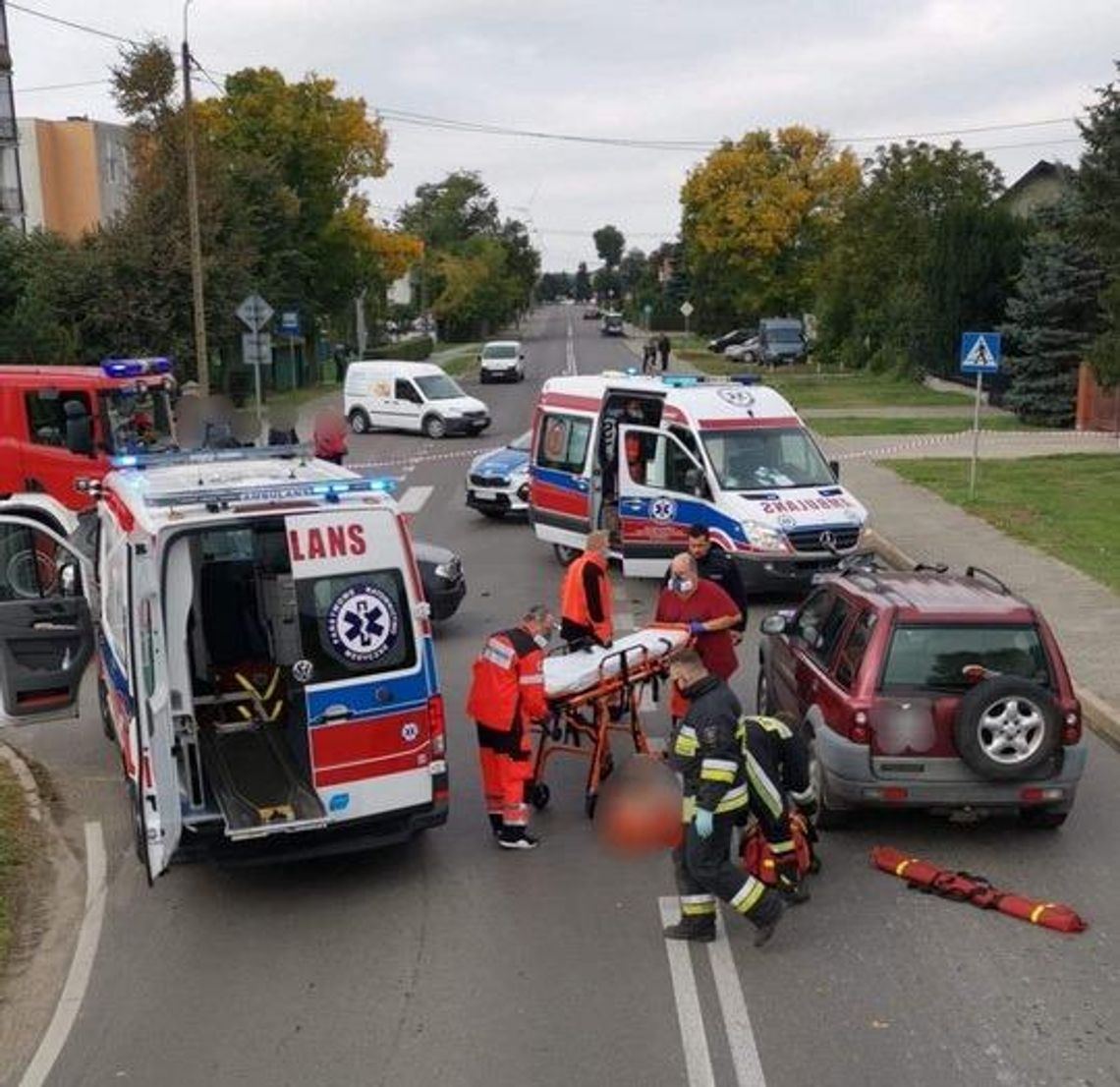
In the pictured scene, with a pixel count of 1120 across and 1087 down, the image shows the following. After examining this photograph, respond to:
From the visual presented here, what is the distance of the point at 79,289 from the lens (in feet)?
116

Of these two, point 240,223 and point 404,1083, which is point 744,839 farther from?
point 240,223

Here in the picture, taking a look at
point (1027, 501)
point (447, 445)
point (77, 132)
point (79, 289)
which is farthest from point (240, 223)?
point (77, 132)

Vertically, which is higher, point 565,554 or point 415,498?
point 565,554

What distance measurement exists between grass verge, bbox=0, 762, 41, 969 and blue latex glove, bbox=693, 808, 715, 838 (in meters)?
3.62

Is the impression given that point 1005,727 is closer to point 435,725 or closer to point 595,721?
point 595,721

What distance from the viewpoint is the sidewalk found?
41.5 ft

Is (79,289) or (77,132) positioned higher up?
(77,132)

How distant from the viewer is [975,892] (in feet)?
24.3

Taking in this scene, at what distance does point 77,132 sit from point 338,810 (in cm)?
6591

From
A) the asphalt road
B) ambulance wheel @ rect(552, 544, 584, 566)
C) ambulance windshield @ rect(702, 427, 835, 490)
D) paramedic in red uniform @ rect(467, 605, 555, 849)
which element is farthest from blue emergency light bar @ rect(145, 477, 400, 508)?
ambulance wheel @ rect(552, 544, 584, 566)

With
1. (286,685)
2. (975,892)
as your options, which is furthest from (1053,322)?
(286,685)

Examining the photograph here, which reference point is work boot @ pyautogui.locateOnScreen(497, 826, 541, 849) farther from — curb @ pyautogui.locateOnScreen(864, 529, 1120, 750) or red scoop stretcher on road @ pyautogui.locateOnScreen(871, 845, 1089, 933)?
curb @ pyautogui.locateOnScreen(864, 529, 1120, 750)

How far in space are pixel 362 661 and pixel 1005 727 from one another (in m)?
3.62

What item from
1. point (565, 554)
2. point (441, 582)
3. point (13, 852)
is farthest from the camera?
point (565, 554)
